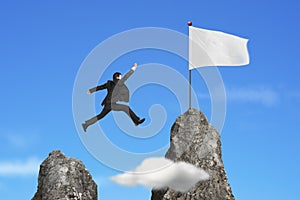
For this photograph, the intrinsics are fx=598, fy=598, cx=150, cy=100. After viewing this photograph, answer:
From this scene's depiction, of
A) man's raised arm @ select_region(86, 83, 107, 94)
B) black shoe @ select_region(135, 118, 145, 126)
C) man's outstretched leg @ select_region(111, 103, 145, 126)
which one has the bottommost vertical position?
black shoe @ select_region(135, 118, 145, 126)

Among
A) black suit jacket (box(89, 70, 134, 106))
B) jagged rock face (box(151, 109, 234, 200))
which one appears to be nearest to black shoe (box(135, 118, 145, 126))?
black suit jacket (box(89, 70, 134, 106))

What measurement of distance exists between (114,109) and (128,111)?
0.76 metres

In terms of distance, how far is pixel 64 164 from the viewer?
38.0 m

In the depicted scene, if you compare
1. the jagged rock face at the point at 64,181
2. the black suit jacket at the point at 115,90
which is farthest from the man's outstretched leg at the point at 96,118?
the jagged rock face at the point at 64,181

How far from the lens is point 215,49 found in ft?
130

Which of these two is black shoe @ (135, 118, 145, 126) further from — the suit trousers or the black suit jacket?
the black suit jacket

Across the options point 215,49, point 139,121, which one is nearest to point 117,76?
point 139,121

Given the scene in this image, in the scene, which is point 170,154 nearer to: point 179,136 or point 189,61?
point 179,136

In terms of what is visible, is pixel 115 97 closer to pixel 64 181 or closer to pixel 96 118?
pixel 96 118

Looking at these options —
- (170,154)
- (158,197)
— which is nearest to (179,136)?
(170,154)

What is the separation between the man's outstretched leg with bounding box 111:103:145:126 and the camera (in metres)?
31.8

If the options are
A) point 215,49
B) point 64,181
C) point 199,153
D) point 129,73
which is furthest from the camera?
point 215,49

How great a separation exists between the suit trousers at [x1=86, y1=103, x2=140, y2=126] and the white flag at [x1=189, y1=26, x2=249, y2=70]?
27.6 ft

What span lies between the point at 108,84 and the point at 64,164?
8062 mm
